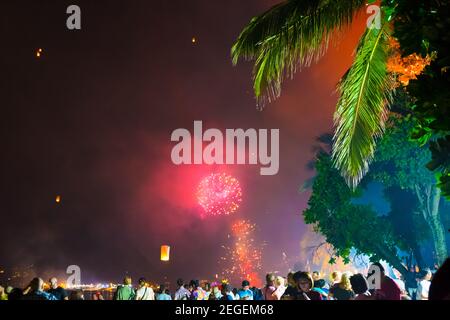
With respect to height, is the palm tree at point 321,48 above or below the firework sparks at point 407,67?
below

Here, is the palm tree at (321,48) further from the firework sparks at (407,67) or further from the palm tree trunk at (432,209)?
the palm tree trunk at (432,209)

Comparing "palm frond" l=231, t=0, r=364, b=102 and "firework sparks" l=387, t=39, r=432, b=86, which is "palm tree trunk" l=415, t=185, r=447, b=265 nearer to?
"firework sparks" l=387, t=39, r=432, b=86

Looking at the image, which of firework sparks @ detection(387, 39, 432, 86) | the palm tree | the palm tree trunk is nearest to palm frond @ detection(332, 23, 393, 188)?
the palm tree

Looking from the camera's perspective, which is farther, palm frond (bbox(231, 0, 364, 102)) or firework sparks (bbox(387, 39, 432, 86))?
firework sparks (bbox(387, 39, 432, 86))

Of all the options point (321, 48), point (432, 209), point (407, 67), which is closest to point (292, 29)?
point (321, 48)

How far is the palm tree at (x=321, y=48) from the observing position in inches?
312

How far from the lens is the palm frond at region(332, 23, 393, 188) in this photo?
26.1 ft

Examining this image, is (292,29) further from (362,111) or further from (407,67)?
(407,67)

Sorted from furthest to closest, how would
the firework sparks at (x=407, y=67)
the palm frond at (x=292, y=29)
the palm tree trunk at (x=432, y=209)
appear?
the palm tree trunk at (x=432, y=209), the firework sparks at (x=407, y=67), the palm frond at (x=292, y=29)

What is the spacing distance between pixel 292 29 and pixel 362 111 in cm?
171

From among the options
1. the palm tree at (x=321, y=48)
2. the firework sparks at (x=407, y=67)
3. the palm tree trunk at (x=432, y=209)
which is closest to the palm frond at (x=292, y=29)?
the palm tree at (x=321, y=48)
